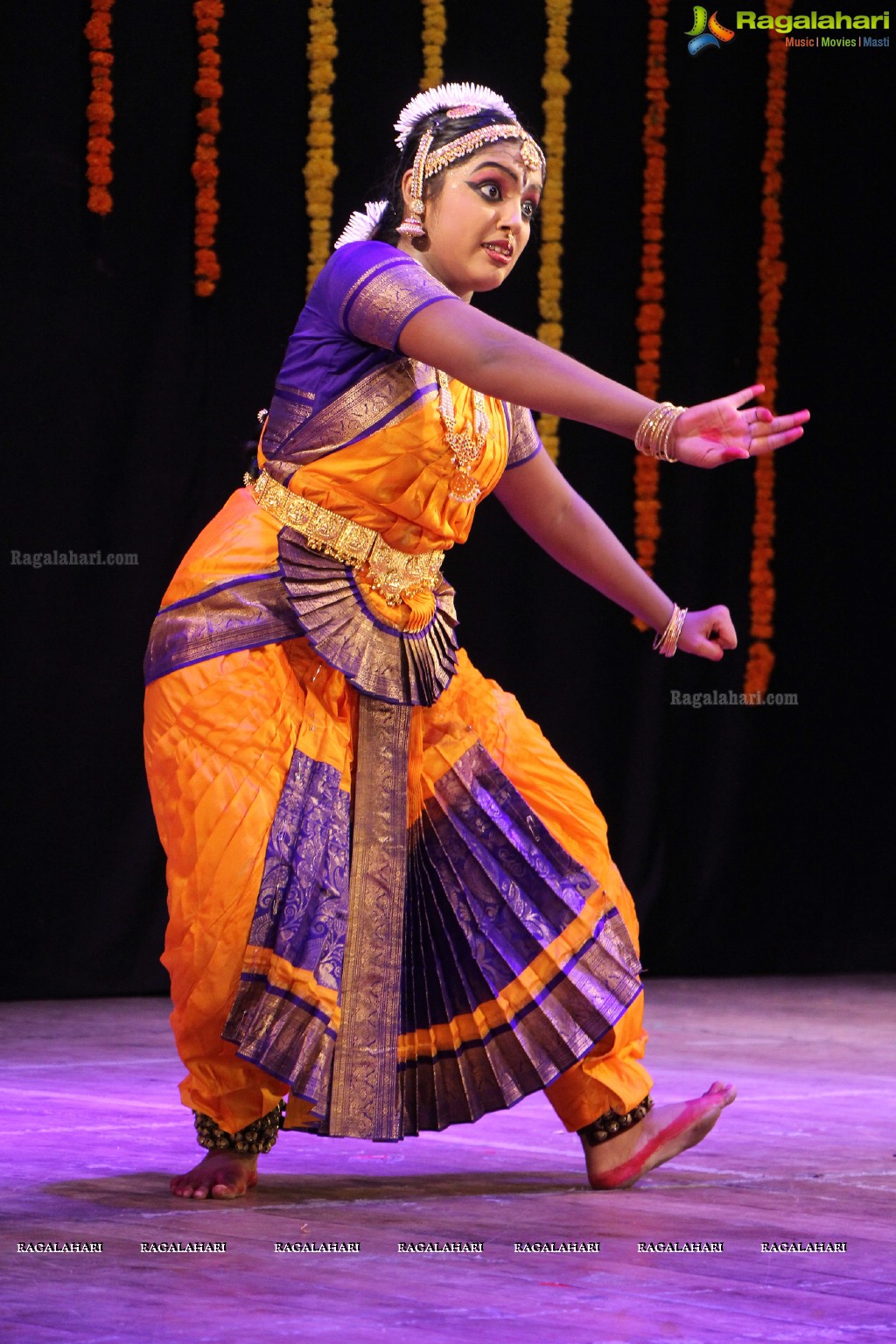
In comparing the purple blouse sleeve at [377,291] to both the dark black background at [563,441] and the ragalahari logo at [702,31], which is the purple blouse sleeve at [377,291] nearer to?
the dark black background at [563,441]

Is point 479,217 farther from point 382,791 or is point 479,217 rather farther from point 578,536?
point 382,791

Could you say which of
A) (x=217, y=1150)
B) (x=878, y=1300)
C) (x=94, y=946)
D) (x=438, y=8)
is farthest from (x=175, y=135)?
(x=878, y=1300)

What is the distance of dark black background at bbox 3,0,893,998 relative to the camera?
468cm

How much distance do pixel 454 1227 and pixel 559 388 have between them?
960 millimetres

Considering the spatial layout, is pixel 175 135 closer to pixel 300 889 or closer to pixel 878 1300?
pixel 300 889

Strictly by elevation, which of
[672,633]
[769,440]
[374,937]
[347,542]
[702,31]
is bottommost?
[374,937]

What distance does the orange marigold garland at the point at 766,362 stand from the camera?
5551 mm

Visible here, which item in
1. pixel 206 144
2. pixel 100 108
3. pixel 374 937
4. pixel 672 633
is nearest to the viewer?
pixel 374 937

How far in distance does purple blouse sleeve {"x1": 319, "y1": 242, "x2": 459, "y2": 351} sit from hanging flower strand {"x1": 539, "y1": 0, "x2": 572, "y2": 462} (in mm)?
2660

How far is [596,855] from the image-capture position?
8.94 ft

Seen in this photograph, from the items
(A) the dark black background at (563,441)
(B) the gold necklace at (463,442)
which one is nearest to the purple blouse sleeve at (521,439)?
(B) the gold necklace at (463,442)

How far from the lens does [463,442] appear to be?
8.60 feet

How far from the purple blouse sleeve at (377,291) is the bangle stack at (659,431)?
0.39 metres

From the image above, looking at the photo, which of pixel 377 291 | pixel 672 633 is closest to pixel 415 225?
pixel 377 291
